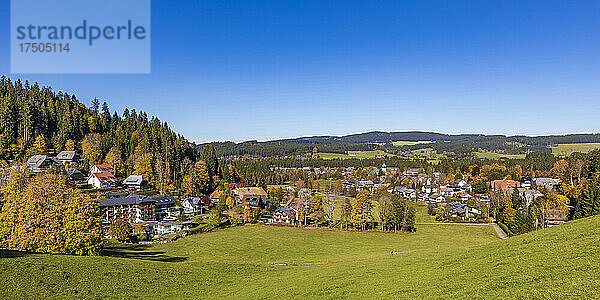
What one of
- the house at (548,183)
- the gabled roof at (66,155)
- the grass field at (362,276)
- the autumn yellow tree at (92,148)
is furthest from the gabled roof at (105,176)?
the house at (548,183)

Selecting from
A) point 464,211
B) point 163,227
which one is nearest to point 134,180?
point 163,227

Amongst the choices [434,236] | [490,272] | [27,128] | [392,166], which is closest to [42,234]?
[490,272]

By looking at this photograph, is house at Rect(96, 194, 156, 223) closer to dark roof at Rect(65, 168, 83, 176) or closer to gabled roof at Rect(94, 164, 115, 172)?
gabled roof at Rect(94, 164, 115, 172)

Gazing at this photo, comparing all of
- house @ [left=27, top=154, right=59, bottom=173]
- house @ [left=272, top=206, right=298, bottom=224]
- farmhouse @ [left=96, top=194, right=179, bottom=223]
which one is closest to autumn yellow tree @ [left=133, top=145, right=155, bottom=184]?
farmhouse @ [left=96, top=194, right=179, bottom=223]

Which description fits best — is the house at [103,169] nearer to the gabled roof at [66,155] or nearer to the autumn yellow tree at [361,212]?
the gabled roof at [66,155]

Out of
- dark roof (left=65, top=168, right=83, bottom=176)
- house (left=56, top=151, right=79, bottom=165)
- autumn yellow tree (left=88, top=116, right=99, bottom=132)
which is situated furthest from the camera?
autumn yellow tree (left=88, top=116, right=99, bottom=132)

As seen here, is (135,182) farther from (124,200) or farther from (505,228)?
(505,228)

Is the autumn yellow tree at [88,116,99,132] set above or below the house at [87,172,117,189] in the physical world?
above
